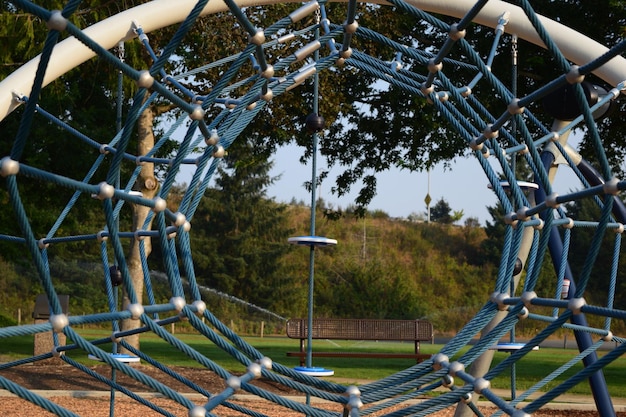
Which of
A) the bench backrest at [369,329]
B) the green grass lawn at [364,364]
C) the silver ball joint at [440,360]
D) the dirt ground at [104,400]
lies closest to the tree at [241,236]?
the green grass lawn at [364,364]

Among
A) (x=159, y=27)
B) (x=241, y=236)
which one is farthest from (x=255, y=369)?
(x=241, y=236)

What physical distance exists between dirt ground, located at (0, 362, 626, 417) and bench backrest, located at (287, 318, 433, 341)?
1.18m

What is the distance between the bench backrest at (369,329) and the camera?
9188 mm

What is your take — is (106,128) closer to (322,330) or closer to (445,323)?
(322,330)

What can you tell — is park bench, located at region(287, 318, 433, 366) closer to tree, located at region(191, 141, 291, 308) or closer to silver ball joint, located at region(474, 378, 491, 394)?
silver ball joint, located at region(474, 378, 491, 394)

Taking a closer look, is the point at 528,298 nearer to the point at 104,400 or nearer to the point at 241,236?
the point at 104,400

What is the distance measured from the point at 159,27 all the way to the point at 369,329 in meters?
6.14

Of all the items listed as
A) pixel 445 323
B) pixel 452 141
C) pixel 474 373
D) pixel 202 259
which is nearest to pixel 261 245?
pixel 202 259

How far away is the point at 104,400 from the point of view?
22.6ft

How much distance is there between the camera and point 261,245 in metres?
28.2

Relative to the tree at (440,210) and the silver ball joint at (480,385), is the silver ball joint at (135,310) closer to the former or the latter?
the silver ball joint at (480,385)

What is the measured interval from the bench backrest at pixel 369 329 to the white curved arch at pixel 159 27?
500 cm

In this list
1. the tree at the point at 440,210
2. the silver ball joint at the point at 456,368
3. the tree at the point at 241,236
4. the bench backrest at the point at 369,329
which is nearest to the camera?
the silver ball joint at the point at 456,368

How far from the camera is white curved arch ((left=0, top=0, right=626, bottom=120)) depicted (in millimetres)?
3793
